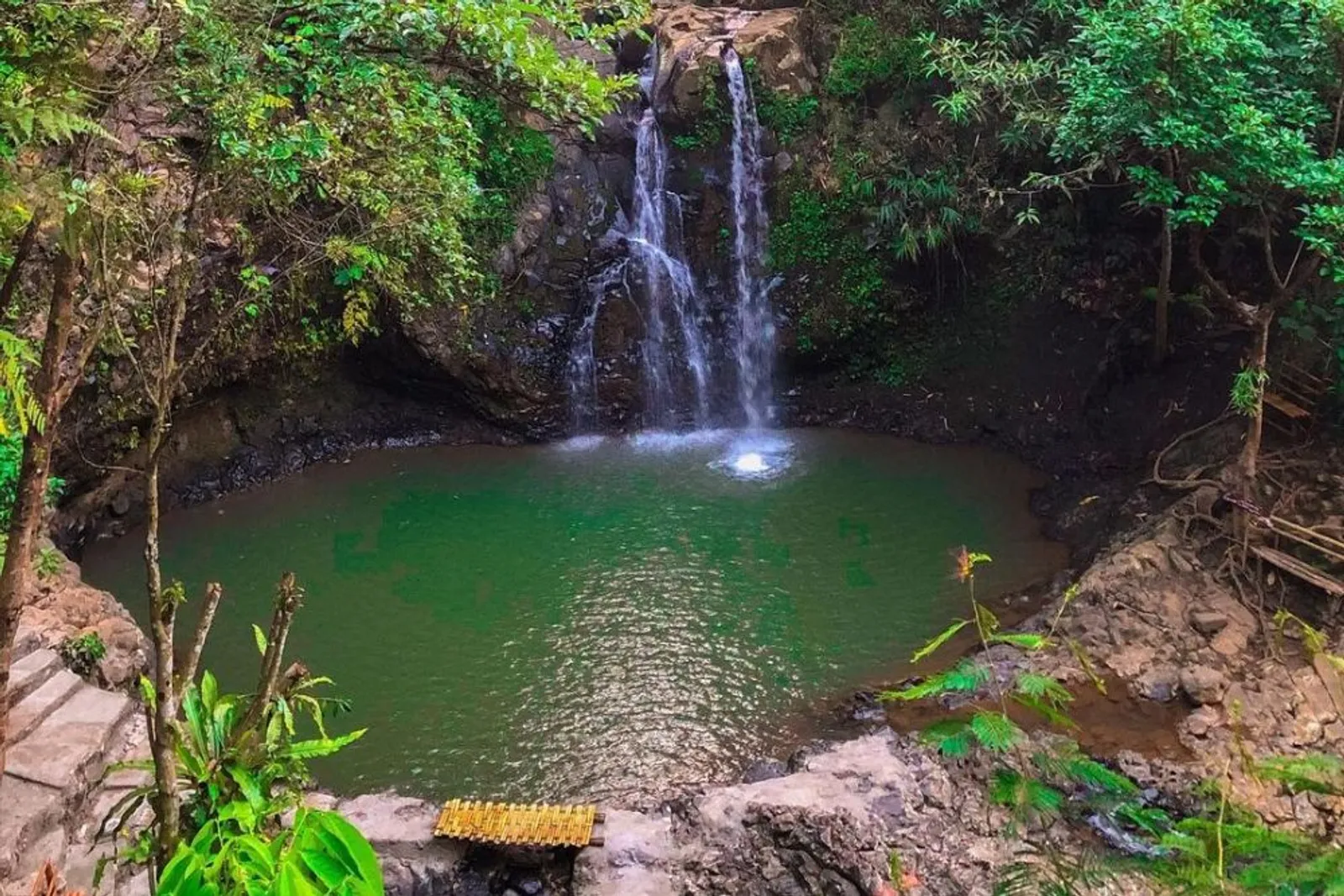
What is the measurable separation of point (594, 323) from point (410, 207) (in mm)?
6439

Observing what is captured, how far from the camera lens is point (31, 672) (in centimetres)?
511

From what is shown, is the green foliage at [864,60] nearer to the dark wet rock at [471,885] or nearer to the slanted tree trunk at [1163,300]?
the slanted tree trunk at [1163,300]

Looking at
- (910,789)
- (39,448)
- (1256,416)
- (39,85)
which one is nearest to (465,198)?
(39,85)

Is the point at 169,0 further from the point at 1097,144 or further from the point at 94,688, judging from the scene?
the point at 1097,144

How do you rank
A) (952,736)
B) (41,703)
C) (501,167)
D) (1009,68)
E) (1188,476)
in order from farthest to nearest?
(501,167)
(1009,68)
(1188,476)
(41,703)
(952,736)

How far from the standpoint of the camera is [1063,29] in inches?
374

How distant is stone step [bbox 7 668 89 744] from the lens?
15.3ft

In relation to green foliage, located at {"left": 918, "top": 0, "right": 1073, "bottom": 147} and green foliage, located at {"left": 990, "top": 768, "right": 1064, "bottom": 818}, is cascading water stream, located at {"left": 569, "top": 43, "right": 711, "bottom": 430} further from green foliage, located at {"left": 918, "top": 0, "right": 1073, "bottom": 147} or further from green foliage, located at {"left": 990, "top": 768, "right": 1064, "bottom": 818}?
green foliage, located at {"left": 990, "top": 768, "right": 1064, "bottom": 818}

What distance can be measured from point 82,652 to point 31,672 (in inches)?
25.6

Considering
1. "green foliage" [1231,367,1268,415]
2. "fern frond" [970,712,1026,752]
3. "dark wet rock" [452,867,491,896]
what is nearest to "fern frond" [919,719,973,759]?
"fern frond" [970,712,1026,752]

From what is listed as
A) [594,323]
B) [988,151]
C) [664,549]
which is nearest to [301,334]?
[594,323]

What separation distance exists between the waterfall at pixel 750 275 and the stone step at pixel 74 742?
8.53 m

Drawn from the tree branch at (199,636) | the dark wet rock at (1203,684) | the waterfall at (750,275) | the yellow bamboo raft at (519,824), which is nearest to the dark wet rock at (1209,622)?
the dark wet rock at (1203,684)

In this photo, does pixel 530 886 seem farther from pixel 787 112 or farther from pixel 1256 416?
pixel 787 112
